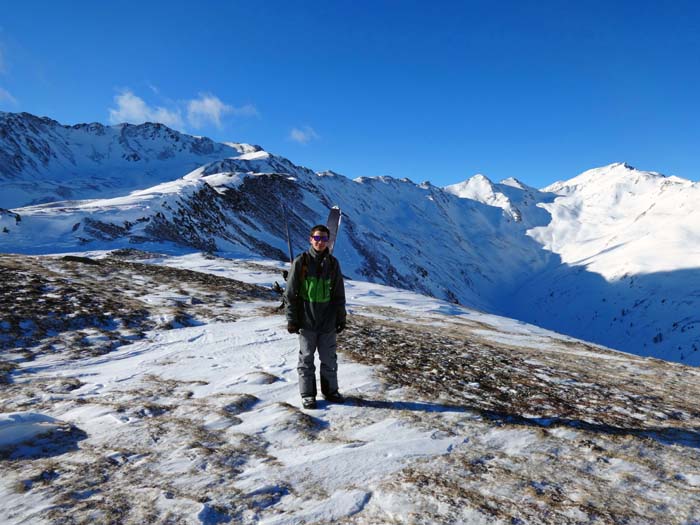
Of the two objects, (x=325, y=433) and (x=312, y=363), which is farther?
(x=312, y=363)

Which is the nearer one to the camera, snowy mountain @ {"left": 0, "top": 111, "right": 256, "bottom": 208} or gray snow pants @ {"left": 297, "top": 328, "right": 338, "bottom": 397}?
gray snow pants @ {"left": 297, "top": 328, "right": 338, "bottom": 397}

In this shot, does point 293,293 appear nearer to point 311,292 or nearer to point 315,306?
point 311,292

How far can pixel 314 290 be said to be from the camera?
700 cm

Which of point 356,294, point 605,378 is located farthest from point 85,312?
point 356,294

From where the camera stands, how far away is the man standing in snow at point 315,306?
698 centimetres

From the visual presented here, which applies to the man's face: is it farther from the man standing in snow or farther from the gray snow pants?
the gray snow pants

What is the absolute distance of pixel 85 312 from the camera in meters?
12.4

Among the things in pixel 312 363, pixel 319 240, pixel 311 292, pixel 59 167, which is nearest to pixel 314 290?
pixel 311 292

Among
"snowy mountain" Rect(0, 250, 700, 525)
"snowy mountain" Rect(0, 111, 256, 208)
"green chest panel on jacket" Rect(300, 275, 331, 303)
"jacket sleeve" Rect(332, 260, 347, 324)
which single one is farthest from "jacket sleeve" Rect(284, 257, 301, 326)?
"snowy mountain" Rect(0, 111, 256, 208)

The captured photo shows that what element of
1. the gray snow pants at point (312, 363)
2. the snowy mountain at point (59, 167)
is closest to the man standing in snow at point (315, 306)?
the gray snow pants at point (312, 363)

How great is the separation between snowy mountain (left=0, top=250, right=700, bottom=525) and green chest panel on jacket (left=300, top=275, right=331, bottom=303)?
176 cm

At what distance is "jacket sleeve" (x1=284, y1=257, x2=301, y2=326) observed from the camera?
6.96 meters

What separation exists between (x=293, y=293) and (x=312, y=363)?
122 cm

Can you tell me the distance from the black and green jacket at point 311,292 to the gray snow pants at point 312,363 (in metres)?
0.16
